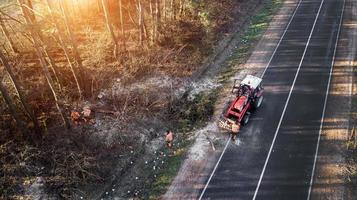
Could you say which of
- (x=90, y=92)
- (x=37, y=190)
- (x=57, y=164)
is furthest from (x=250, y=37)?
(x=37, y=190)

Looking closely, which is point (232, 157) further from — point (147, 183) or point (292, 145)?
point (147, 183)

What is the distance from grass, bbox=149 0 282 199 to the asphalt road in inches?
94.0

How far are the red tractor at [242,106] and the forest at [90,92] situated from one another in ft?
6.79

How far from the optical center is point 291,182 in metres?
17.5

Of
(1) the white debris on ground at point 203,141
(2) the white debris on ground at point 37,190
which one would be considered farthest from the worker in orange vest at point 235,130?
(2) the white debris on ground at point 37,190

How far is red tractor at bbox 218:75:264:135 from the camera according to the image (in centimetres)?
2009

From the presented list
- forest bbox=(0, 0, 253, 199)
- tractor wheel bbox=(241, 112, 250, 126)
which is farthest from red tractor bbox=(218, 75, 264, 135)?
forest bbox=(0, 0, 253, 199)

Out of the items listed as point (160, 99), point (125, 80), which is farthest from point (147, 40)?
point (160, 99)

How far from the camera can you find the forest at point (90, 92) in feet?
58.2

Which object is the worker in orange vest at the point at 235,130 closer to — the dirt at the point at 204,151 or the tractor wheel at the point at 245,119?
the dirt at the point at 204,151

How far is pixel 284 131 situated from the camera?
20516 millimetres

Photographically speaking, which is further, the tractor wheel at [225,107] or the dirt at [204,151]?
the tractor wheel at [225,107]

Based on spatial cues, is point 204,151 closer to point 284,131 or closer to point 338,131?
point 284,131

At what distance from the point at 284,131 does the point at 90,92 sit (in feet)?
45.2
